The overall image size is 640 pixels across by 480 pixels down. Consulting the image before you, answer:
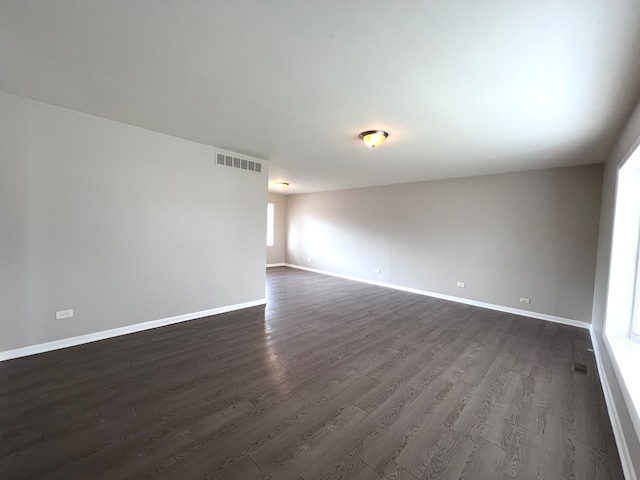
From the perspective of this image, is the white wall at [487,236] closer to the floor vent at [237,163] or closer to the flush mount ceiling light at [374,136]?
the flush mount ceiling light at [374,136]

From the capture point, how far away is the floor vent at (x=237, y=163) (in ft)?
13.0

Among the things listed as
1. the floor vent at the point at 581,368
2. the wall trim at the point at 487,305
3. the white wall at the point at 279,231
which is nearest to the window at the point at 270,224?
the white wall at the point at 279,231

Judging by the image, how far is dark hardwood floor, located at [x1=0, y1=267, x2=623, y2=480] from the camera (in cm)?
150

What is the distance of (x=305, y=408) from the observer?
1961mm

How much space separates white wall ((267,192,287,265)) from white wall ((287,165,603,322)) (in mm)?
2329

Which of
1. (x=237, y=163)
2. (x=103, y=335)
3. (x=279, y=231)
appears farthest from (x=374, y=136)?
(x=279, y=231)

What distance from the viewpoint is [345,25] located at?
1.49m

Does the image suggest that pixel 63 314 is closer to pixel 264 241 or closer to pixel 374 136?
pixel 264 241

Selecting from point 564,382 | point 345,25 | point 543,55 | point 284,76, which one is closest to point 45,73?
point 284,76

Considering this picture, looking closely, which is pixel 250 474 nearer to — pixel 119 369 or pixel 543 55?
pixel 119 369

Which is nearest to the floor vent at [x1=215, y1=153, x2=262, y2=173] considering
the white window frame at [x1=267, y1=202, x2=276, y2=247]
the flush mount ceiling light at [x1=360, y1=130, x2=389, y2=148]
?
the flush mount ceiling light at [x1=360, y1=130, x2=389, y2=148]

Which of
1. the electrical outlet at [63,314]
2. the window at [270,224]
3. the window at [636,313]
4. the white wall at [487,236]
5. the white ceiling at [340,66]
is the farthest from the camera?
the window at [270,224]

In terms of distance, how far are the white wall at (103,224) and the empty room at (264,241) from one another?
0.07ft

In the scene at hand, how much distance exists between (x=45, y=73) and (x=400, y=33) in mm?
2818
